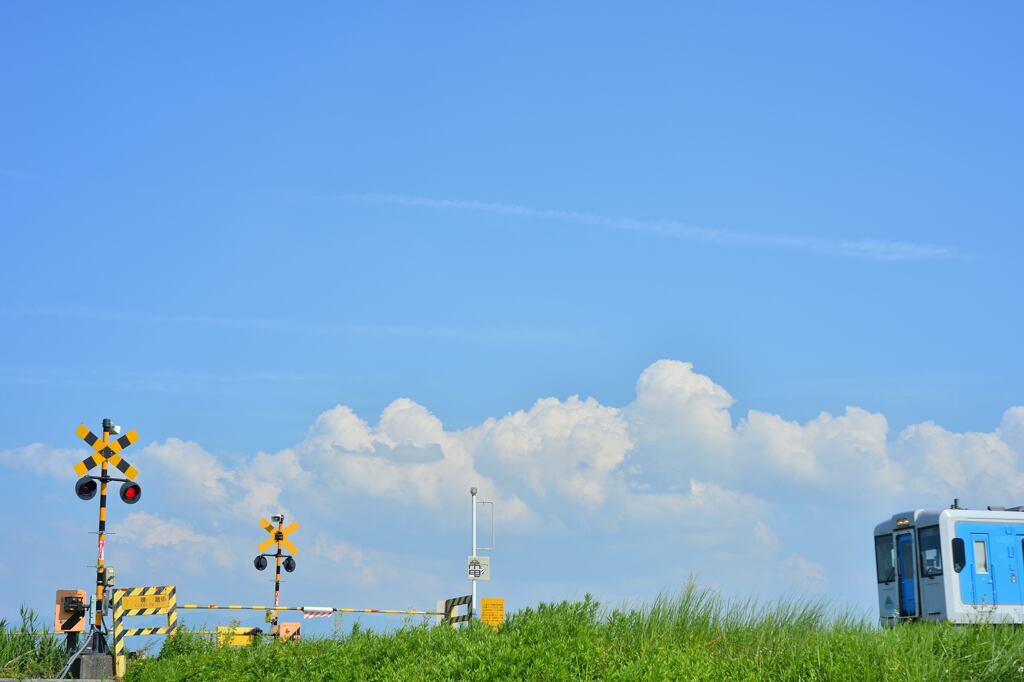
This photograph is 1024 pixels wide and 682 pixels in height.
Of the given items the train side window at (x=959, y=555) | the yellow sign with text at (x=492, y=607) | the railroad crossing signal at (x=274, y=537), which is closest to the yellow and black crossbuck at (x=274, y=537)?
the railroad crossing signal at (x=274, y=537)

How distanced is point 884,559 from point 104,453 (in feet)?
62.4

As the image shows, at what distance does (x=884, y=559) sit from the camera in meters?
28.9

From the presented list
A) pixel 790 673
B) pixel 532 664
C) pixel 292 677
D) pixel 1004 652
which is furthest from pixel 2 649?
pixel 1004 652

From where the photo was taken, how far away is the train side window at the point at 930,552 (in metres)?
26.8

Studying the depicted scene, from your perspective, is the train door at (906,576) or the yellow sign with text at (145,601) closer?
the yellow sign with text at (145,601)

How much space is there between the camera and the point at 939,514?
26781 millimetres

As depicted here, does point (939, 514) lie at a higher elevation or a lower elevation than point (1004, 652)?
higher

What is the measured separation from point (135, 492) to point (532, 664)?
13652mm

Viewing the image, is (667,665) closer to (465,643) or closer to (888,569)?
(465,643)

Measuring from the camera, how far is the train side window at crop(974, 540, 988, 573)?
26.3 m

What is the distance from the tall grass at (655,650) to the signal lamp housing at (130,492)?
24.2 ft

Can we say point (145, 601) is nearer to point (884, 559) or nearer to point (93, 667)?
point (93, 667)

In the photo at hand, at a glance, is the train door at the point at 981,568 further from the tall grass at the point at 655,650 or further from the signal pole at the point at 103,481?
the signal pole at the point at 103,481

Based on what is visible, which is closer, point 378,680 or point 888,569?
point 378,680
